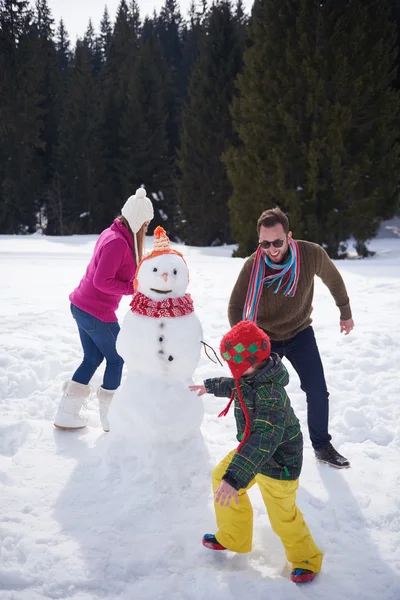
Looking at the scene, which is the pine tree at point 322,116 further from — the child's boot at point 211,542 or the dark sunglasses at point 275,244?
the child's boot at point 211,542

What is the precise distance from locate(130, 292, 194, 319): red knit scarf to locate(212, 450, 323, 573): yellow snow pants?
114 centimetres

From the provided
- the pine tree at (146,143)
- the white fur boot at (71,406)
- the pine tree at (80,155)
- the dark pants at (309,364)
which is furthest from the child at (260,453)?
the pine tree at (80,155)

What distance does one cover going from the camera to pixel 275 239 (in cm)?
308

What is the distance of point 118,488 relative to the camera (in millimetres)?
3170

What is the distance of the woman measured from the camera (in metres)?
3.61

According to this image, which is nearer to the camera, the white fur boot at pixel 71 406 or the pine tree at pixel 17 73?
the white fur boot at pixel 71 406

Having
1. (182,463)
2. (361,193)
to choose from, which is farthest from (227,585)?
(361,193)

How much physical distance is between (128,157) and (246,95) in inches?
463

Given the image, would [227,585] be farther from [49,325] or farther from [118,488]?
[49,325]

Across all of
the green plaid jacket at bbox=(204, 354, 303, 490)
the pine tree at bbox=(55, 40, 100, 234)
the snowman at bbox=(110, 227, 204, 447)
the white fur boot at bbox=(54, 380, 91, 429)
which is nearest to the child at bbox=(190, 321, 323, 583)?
the green plaid jacket at bbox=(204, 354, 303, 490)

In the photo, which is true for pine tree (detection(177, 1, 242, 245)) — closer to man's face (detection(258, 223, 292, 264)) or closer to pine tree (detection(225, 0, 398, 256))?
pine tree (detection(225, 0, 398, 256))

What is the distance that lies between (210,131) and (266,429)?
63.0ft

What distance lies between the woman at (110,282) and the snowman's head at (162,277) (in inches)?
11.0

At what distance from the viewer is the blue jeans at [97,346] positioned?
377 centimetres
